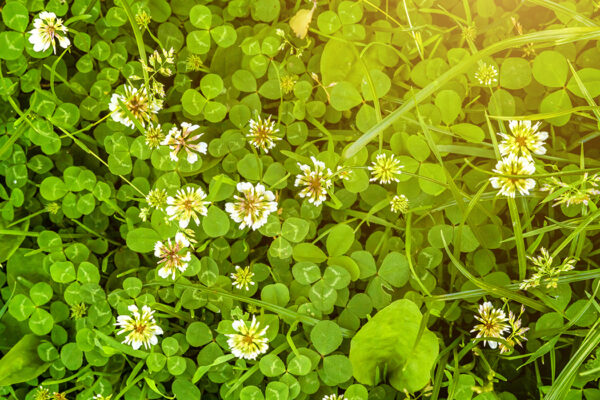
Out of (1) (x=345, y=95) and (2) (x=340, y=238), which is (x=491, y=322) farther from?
(1) (x=345, y=95)

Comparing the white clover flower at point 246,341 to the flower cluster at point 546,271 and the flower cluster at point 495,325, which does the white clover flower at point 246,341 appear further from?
the flower cluster at point 546,271

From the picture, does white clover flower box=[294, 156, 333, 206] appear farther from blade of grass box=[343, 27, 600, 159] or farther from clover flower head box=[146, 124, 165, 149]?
clover flower head box=[146, 124, 165, 149]

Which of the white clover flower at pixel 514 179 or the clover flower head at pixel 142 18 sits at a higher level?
the clover flower head at pixel 142 18

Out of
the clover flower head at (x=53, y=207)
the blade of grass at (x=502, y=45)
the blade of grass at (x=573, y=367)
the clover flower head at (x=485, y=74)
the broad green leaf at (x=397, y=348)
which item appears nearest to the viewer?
the blade of grass at (x=502, y=45)

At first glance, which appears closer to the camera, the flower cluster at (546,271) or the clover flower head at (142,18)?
the flower cluster at (546,271)

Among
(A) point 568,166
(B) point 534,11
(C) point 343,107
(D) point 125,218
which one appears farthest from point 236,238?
(B) point 534,11

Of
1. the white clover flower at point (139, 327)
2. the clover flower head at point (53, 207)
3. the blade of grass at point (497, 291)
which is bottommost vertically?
the white clover flower at point (139, 327)

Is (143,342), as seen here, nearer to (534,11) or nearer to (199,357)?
(199,357)

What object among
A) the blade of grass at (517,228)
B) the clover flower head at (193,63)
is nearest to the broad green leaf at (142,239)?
the clover flower head at (193,63)

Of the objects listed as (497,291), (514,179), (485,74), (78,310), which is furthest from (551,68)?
(78,310)
